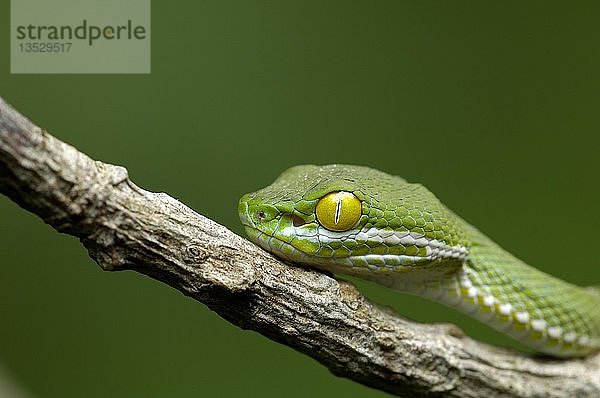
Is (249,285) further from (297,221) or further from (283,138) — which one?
(283,138)

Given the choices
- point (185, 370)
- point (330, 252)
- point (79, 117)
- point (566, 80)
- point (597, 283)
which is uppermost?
point (566, 80)

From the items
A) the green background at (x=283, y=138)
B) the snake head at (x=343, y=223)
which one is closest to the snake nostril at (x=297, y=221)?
the snake head at (x=343, y=223)

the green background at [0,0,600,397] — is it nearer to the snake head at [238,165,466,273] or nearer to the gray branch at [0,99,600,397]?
the gray branch at [0,99,600,397]

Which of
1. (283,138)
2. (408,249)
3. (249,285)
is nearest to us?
(249,285)

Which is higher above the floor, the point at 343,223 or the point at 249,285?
the point at 343,223

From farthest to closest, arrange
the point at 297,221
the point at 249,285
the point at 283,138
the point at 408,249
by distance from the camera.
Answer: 1. the point at 283,138
2. the point at 408,249
3. the point at 297,221
4. the point at 249,285

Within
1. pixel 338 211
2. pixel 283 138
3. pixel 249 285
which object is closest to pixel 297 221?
pixel 338 211

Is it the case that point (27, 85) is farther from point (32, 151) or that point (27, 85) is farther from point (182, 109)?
point (32, 151)

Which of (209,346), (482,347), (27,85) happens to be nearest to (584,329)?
(482,347)
